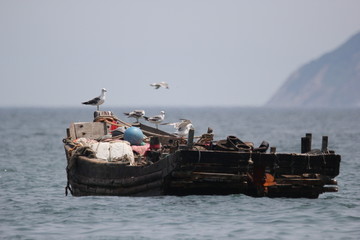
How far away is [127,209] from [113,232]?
2.95 m

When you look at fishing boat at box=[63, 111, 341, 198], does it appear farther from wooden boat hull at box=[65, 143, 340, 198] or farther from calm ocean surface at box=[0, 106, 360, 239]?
calm ocean surface at box=[0, 106, 360, 239]

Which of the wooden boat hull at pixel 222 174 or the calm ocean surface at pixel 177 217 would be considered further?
the wooden boat hull at pixel 222 174

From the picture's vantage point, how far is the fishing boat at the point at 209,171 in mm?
22062

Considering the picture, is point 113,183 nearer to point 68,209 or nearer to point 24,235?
point 68,209

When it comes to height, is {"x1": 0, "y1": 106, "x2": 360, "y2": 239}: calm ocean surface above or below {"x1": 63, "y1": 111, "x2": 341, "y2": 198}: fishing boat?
below

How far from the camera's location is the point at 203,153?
866 inches

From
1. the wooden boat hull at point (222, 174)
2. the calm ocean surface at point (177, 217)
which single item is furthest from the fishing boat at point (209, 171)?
the calm ocean surface at point (177, 217)

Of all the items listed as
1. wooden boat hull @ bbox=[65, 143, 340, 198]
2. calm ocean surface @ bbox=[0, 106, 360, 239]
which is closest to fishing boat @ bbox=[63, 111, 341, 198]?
wooden boat hull @ bbox=[65, 143, 340, 198]

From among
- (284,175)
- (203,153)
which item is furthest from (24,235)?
(284,175)

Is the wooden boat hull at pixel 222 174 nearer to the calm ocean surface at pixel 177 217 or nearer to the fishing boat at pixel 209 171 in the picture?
the fishing boat at pixel 209 171

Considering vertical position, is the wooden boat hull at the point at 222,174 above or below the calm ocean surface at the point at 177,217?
above

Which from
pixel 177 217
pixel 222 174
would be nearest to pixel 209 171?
pixel 222 174

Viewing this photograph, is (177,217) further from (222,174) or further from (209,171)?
(222,174)

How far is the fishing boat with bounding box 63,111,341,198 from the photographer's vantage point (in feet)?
72.4
